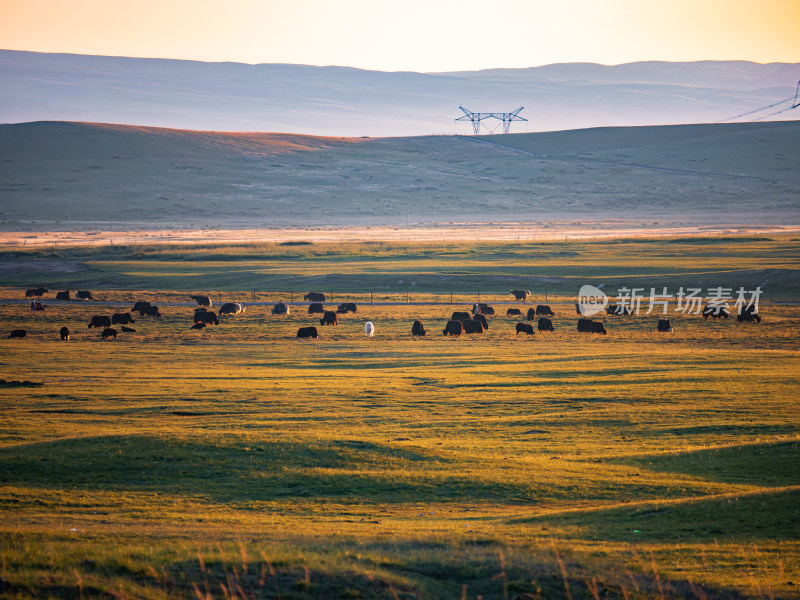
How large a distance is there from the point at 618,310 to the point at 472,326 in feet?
39.3

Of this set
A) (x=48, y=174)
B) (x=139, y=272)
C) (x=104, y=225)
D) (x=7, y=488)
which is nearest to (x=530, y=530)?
(x=7, y=488)

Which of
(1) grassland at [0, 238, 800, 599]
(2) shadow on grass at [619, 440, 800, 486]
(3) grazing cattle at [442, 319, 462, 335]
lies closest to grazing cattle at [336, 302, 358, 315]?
(1) grassland at [0, 238, 800, 599]

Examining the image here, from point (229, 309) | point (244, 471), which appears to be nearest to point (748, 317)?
point (229, 309)

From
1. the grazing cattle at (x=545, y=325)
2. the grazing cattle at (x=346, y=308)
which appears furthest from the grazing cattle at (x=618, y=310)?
the grazing cattle at (x=346, y=308)

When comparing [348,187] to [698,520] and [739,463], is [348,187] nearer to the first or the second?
[739,463]

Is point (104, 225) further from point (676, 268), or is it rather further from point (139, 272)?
point (676, 268)

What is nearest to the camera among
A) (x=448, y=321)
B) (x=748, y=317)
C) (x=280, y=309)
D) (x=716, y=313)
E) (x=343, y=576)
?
(x=343, y=576)

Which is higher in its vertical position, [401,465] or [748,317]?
[748,317]

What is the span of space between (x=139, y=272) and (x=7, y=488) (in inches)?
2529

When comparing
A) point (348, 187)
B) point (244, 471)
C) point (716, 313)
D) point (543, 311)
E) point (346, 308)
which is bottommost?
point (244, 471)

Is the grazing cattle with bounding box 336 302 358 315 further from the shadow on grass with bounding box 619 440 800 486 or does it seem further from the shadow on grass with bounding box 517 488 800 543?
the shadow on grass with bounding box 517 488 800 543

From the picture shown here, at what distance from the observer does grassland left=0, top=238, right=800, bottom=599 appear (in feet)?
33.0

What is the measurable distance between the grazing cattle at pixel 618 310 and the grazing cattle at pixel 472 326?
10.8m

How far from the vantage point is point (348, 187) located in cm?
17725
